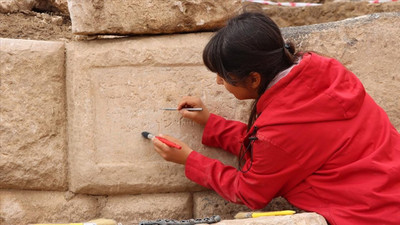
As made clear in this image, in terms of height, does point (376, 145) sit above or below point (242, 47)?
below

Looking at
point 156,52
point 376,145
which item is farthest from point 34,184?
point 376,145

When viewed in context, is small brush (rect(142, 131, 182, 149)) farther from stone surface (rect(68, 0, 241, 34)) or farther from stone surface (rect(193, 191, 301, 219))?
stone surface (rect(68, 0, 241, 34))

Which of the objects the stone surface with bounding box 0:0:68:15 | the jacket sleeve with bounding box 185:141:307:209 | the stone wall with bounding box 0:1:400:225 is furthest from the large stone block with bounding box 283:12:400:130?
the stone surface with bounding box 0:0:68:15

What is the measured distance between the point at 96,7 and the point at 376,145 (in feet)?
4.11

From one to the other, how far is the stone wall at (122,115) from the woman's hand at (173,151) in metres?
0.11

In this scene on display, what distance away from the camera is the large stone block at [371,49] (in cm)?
222

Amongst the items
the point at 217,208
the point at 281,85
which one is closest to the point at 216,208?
the point at 217,208

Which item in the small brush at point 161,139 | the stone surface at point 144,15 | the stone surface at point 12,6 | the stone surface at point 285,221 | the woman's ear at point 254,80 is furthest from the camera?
the stone surface at point 12,6

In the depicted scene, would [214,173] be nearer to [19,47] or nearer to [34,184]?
[34,184]

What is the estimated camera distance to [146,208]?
224 cm

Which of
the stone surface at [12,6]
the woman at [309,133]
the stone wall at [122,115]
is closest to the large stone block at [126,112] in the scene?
the stone wall at [122,115]

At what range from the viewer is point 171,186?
2232 millimetres

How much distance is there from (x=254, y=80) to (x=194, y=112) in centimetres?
39

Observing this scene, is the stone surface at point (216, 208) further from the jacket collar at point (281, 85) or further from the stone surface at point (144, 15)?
the stone surface at point (144, 15)
